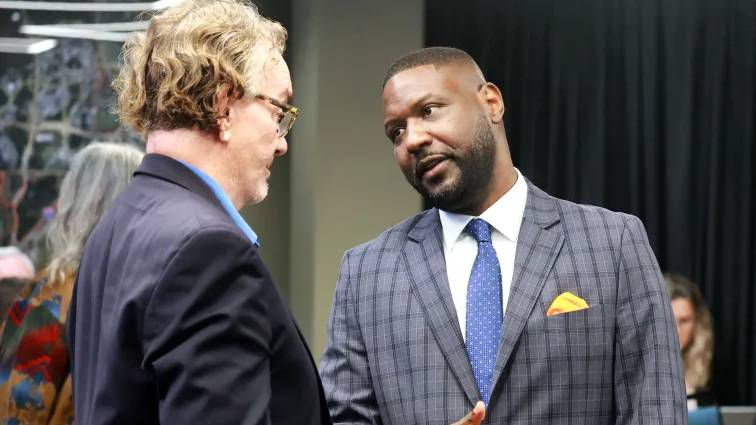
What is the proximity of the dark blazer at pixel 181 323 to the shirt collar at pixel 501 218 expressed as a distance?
720 mm

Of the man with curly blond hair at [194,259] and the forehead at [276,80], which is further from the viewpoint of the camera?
the forehead at [276,80]

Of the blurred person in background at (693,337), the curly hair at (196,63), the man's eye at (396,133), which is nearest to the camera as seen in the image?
the curly hair at (196,63)

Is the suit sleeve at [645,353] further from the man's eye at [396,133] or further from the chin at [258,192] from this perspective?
the chin at [258,192]

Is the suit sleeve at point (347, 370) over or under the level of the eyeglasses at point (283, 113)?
under

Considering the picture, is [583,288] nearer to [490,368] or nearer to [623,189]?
[490,368]

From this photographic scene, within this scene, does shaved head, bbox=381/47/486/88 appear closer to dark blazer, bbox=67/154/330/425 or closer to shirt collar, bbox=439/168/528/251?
shirt collar, bbox=439/168/528/251

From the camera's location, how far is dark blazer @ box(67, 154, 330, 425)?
52.2 inches

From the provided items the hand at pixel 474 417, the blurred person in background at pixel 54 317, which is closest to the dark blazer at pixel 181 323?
the hand at pixel 474 417

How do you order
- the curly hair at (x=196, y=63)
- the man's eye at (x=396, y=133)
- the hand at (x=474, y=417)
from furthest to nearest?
the man's eye at (x=396, y=133)
the hand at (x=474, y=417)
the curly hair at (x=196, y=63)

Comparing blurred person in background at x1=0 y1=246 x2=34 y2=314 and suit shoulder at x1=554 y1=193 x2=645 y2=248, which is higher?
suit shoulder at x1=554 y1=193 x2=645 y2=248

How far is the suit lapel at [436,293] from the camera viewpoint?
2.05 meters

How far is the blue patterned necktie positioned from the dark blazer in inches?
22.9

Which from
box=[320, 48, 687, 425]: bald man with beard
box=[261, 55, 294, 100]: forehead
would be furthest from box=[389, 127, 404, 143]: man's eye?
box=[261, 55, 294, 100]: forehead

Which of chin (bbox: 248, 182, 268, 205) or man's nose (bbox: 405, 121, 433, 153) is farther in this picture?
man's nose (bbox: 405, 121, 433, 153)
